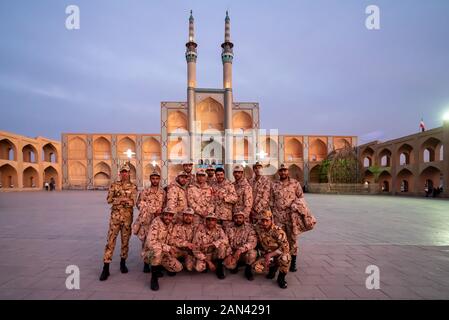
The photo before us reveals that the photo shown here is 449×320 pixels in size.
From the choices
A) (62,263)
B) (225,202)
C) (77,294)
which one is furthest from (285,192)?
(62,263)

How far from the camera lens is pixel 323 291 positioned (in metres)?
2.95

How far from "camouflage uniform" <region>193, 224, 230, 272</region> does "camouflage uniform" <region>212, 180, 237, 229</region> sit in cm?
21

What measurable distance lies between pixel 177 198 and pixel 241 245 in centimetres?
123

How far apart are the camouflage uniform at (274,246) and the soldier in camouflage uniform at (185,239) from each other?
0.96m

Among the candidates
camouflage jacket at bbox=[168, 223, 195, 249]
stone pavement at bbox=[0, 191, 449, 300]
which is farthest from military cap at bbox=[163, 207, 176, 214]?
stone pavement at bbox=[0, 191, 449, 300]

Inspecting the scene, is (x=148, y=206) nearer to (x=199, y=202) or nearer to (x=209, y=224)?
(x=199, y=202)

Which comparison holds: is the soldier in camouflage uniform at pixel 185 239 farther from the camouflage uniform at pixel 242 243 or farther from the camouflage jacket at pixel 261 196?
the camouflage jacket at pixel 261 196

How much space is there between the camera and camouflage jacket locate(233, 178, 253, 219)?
3785 millimetres

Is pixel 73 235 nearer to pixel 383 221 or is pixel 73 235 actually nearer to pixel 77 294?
pixel 77 294

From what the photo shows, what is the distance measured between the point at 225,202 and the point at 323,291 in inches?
70.4

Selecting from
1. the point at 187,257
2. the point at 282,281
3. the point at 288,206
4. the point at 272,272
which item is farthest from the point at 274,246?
the point at 187,257

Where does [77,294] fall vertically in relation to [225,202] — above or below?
below

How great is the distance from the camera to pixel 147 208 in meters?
3.64

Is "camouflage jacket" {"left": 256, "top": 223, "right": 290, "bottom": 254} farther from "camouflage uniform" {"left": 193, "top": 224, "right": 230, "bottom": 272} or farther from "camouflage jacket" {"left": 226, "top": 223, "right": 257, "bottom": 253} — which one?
"camouflage uniform" {"left": 193, "top": 224, "right": 230, "bottom": 272}
